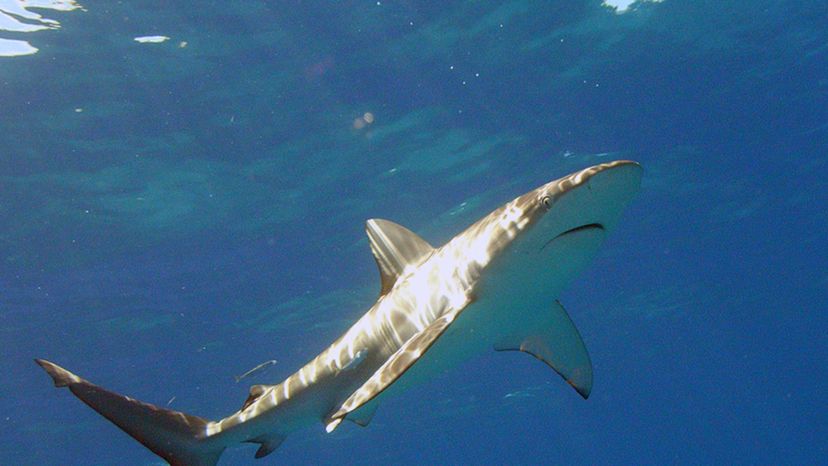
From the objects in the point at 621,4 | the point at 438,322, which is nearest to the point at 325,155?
the point at 621,4

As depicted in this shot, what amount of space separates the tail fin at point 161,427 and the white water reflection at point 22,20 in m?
6.40

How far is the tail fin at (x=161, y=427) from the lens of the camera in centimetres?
539

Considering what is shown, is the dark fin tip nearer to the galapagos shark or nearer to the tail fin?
the galapagos shark

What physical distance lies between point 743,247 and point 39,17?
26.1m

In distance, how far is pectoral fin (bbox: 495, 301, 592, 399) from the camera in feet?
18.2

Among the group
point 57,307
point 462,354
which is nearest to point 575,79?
point 462,354

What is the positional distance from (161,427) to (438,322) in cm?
314

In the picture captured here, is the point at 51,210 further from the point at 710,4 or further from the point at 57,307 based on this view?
the point at 710,4

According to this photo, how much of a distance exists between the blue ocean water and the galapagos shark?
6780 millimetres

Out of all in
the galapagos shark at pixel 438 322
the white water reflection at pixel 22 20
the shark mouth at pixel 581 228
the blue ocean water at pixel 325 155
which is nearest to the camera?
the galapagos shark at pixel 438 322

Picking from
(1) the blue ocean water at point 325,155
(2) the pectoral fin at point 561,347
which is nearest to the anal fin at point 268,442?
(2) the pectoral fin at point 561,347

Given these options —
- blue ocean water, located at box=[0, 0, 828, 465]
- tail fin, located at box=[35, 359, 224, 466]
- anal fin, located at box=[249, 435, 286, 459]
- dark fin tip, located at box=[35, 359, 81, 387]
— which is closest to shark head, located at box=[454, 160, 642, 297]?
anal fin, located at box=[249, 435, 286, 459]

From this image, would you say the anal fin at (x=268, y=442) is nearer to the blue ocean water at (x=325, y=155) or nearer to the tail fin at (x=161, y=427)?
the tail fin at (x=161, y=427)

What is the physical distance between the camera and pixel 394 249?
568 cm
